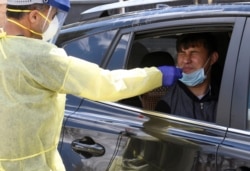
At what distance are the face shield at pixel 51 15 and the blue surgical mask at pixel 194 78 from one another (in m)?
0.88

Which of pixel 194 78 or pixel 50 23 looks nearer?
pixel 50 23

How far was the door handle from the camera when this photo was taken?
113 inches

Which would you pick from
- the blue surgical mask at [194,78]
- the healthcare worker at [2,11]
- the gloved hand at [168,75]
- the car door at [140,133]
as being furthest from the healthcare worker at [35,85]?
the blue surgical mask at [194,78]

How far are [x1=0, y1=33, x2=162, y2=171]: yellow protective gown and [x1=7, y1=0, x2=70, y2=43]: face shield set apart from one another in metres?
0.14

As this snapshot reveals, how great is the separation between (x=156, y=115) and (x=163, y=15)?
1.74ft

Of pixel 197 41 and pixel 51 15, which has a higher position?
pixel 51 15

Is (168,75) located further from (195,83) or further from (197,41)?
(197,41)

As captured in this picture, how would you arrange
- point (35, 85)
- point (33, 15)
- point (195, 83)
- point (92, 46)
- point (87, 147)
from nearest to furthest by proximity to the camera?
point (35, 85) → point (33, 15) → point (87, 147) → point (195, 83) → point (92, 46)

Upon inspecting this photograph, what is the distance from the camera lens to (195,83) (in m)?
3.09

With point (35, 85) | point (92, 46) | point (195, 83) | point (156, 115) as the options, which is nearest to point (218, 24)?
point (195, 83)

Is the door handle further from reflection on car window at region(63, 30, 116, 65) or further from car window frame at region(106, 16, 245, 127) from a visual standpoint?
car window frame at region(106, 16, 245, 127)

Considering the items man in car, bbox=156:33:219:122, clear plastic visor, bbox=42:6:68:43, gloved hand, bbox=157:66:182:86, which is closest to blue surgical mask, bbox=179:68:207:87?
man in car, bbox=156:33:219:122

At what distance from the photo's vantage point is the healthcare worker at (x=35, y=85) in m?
2.25

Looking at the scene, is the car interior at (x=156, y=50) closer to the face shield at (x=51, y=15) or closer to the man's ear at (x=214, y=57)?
the man's ear at (x=214, y=57)
